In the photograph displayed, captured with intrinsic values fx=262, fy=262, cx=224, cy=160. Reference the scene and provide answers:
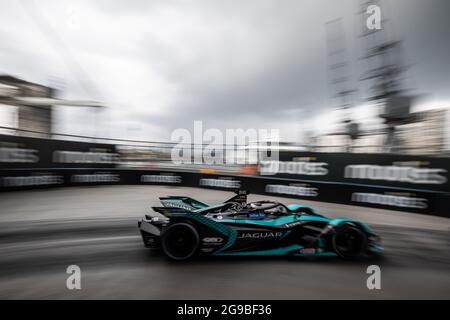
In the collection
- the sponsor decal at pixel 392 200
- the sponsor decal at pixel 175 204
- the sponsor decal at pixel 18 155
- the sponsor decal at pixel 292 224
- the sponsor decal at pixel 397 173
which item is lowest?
the sponsor decal at pixel 392 200

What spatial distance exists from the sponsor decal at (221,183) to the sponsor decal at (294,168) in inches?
42.6

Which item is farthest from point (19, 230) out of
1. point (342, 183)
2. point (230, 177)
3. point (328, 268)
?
point (342, 183)

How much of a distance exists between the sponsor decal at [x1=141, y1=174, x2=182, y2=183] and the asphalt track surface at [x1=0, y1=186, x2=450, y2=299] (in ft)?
19.5

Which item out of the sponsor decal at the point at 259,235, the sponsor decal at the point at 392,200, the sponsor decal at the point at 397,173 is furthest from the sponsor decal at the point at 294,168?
the sponsor decal at the point at 259,235

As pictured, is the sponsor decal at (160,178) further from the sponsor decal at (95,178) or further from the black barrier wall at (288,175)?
the sponsor decal at (95,178)

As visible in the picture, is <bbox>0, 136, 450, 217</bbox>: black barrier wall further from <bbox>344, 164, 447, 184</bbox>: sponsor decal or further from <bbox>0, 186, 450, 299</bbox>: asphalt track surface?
<bbox>0, 186, 450, 299</bbox>: asphalt track surface

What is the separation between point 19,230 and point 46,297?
2.89m

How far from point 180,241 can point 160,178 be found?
8.39m

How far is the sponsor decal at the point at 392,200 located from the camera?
6859 mm

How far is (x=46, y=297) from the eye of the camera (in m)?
2.56

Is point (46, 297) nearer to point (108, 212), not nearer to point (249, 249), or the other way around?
point (249, 249)
